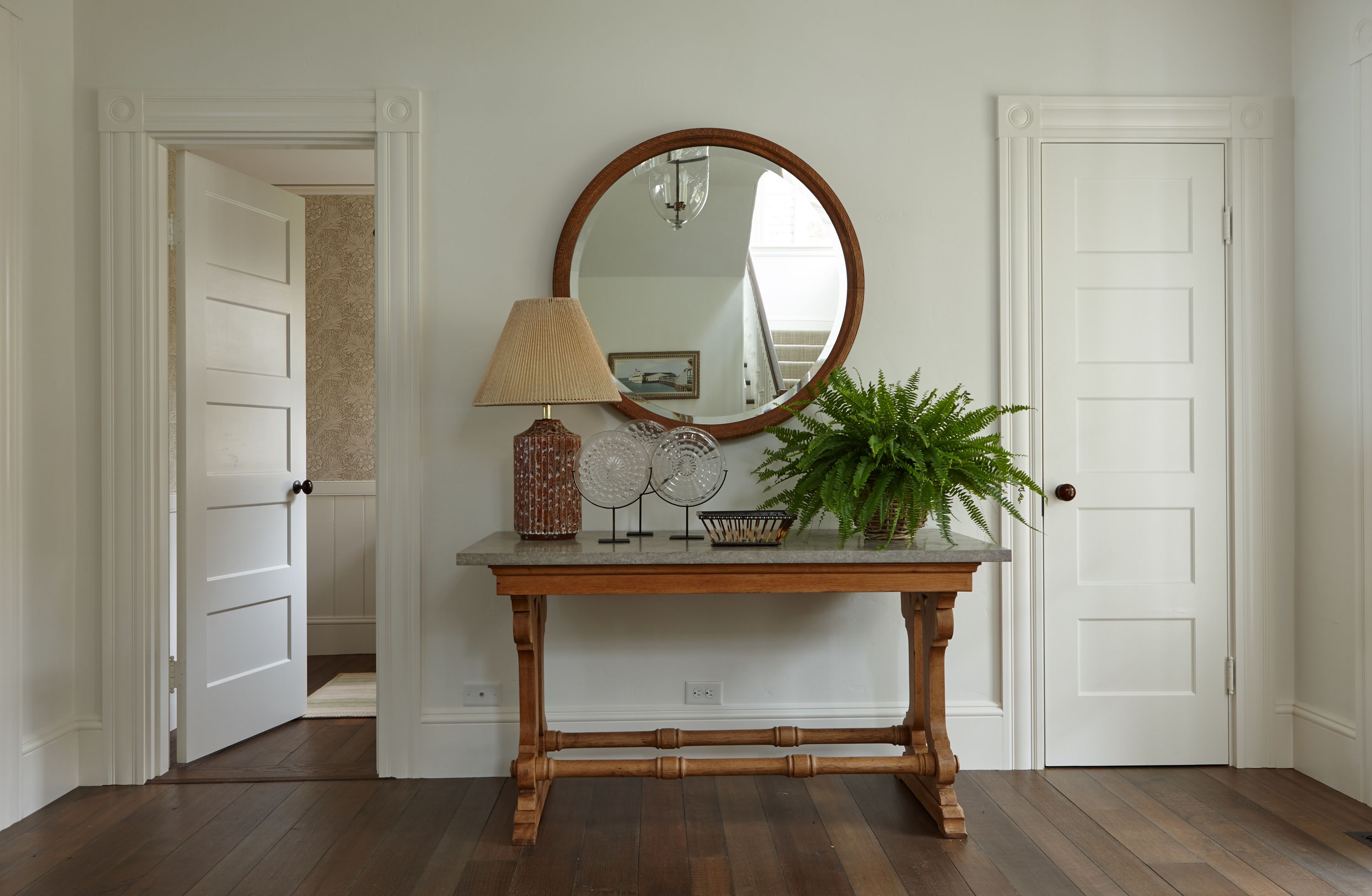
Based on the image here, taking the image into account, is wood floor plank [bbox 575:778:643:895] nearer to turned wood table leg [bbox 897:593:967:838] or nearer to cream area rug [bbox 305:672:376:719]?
turned wood table leg [bbox 897:593:967:838]

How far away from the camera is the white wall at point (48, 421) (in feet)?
8.80

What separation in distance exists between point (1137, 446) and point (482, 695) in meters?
2.34

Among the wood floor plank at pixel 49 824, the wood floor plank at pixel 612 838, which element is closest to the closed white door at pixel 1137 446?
the wood floor plank at pixel 612 838

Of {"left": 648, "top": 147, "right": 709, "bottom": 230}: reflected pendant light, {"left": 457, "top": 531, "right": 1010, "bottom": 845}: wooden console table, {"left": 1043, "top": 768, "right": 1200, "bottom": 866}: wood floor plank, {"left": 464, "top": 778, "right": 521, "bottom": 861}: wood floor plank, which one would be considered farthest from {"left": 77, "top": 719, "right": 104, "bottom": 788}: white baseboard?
{"left": 1043, "top": 768, "right": 1200, "bottom": 866}: wood floor plank

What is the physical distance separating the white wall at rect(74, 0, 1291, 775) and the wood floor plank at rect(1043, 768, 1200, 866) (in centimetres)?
23

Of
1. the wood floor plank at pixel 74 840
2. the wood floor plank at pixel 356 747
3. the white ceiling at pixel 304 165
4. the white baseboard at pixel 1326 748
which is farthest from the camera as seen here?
the white ceiling at pixel 304 165

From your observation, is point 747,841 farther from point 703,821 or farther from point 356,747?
point 356,747

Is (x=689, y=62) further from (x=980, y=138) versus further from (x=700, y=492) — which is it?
(x=700, y=492)

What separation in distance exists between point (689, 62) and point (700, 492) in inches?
56.9

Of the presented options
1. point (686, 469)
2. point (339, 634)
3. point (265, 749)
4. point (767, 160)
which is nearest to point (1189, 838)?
point (686, 469)

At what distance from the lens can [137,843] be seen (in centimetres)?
240

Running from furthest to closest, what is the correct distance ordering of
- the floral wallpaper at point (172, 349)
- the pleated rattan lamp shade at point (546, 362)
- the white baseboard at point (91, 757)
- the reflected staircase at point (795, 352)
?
1. the floral wallpaper at point (172, 349)
2. the reflected staircase at point (795, 352)
3. the white baseboard at point (91, 757)
4. the pleated rattan lamp shade at point (546, 362)

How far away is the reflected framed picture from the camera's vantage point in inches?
116

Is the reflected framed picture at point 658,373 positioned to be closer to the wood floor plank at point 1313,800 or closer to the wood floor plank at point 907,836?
the wood floor plank at point 907,836
